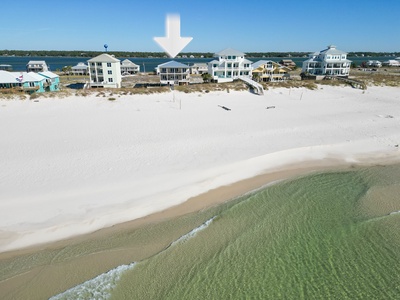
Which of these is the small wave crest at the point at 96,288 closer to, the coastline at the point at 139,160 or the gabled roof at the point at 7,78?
the coastline at the point at 139,160

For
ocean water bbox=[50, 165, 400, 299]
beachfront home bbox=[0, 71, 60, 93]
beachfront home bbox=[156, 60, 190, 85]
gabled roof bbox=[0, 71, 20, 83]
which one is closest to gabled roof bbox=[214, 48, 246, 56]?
beachfront home bbox=[156, 60, 190, 85]

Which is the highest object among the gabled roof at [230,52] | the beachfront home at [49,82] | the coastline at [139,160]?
the gabled roof at [230,52]

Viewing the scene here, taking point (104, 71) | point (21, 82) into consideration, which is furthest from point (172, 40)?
point (104, 71)

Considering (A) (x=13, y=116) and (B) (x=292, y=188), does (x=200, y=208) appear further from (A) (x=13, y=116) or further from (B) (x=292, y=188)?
(A) (x=13, y=116)

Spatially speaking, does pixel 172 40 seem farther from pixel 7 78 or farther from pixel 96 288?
pixel 7 78

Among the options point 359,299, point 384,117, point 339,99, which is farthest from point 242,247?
point 339,99

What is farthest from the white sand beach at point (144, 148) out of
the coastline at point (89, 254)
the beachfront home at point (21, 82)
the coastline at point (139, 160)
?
the beachfront home at point (21, 82)

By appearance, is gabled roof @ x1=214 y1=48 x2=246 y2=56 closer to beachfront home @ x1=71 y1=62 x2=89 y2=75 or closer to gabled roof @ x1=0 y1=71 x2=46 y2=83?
gabled roof @ x1=0 y1=71 x2=46 y2=83
